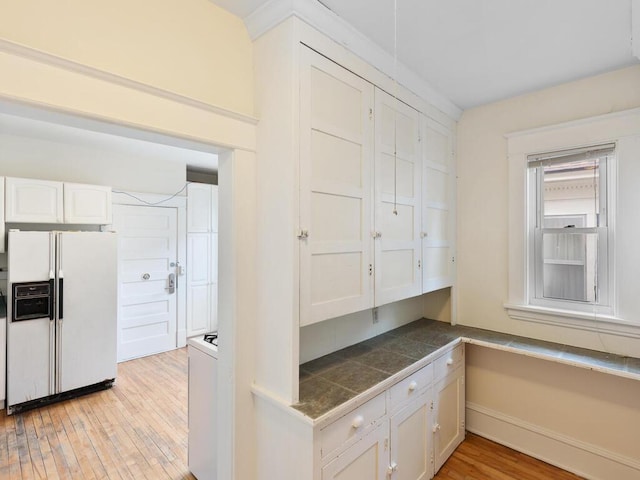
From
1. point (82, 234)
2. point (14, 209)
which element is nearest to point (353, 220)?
point (82, 234)

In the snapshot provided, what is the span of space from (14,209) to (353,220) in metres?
3.37

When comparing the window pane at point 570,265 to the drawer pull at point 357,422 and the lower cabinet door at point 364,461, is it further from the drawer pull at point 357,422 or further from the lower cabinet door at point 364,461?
the drawer pull at point 357,422

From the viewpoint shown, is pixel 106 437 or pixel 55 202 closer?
pixel 106 437

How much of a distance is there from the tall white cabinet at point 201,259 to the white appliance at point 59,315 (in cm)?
133

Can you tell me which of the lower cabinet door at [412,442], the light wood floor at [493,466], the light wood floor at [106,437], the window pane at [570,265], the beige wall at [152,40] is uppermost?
the beige wall at [152,40]

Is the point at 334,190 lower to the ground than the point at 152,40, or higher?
lower

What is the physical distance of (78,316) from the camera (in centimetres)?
322

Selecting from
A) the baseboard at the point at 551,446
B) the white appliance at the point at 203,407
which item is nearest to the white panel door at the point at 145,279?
the white appliance at the point at 203,407

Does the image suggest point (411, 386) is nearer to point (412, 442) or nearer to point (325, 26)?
point (412, 442)

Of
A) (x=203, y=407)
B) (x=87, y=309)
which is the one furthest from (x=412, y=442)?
(x=87, y=309)

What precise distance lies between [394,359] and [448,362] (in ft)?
1.82

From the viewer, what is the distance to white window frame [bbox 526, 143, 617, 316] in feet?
7.26

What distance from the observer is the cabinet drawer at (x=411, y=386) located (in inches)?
70.7

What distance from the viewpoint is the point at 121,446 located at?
2.47 m
